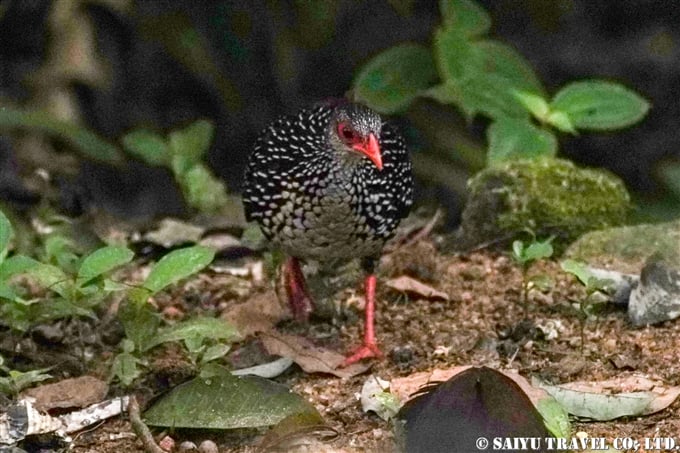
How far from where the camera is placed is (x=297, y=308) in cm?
563

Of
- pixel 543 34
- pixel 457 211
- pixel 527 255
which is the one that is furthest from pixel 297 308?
pixel 543 34

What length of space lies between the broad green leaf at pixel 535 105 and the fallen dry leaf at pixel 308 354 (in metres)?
1.47

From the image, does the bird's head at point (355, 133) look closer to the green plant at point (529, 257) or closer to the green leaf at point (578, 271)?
the green plant at point (529, 257)

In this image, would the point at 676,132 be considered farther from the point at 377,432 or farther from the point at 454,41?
the point at 377,432

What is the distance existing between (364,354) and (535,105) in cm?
154

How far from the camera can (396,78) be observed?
6.97 m

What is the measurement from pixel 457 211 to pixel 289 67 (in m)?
1.48

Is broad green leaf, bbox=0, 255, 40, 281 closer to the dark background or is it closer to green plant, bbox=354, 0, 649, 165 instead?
green plant, bbox=354, 0, 649, 165

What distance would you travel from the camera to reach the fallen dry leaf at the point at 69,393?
4754 mm

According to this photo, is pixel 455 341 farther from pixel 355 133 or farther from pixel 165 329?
pixel 165 329

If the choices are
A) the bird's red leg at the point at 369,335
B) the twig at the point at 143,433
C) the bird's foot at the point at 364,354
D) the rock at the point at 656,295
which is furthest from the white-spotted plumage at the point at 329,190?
the twig at the point at 143,433

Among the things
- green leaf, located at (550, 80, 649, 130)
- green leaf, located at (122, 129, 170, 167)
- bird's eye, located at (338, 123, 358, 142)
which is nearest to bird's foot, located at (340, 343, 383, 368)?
bird's eye, located at (338, 123, 358, 142)

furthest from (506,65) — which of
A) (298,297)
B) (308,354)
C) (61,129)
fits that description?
(61,129)

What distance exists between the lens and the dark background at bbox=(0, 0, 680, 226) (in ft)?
26.5
